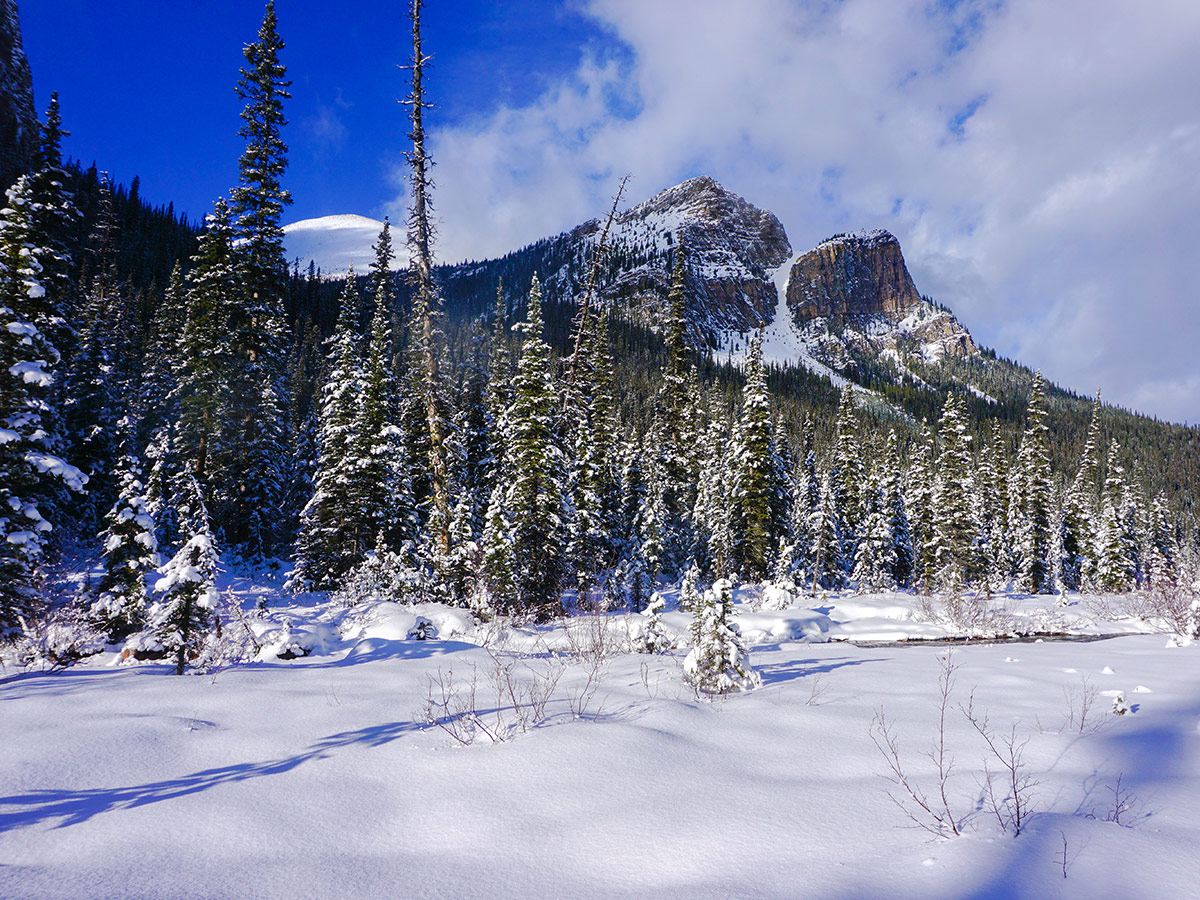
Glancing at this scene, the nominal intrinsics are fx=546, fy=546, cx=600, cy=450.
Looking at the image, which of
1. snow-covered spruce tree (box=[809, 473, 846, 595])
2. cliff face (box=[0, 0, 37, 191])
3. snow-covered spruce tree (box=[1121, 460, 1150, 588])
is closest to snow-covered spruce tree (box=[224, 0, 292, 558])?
snow-covered spruce tree (box=[809, 473, 846, 595])

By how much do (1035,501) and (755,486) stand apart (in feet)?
79.0

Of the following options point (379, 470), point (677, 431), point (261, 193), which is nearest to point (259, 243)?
point (261, 193)

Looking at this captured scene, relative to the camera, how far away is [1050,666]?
8.05m

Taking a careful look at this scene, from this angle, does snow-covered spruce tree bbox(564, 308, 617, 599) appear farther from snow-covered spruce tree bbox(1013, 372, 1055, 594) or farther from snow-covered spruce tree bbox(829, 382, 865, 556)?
snow-covered spruce tree bbox(1013, 372, 1055, 594)

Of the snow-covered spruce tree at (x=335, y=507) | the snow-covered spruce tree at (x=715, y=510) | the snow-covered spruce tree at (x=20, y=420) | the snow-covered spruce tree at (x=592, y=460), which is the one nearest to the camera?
the snow-covered spruce tree at (x=20, y=420)

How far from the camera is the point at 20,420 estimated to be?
12.1m

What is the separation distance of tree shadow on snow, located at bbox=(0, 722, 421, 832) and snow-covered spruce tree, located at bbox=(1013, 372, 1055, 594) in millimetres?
46544

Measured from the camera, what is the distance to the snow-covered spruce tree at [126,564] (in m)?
11.1

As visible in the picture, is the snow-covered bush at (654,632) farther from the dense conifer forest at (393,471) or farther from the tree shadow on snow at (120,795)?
the tree shadow on snow at (120,795)

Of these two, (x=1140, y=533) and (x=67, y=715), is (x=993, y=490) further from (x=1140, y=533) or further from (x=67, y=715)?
(x=67, y=715)

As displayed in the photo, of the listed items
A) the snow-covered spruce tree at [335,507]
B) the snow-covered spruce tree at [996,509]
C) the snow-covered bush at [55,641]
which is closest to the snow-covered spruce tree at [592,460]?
the snow-covered spruce tree at [335,507]

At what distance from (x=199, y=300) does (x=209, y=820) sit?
2255 centimetres

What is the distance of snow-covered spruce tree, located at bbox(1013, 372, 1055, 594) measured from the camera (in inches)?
1500

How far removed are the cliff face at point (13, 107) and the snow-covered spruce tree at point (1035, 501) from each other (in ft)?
350
